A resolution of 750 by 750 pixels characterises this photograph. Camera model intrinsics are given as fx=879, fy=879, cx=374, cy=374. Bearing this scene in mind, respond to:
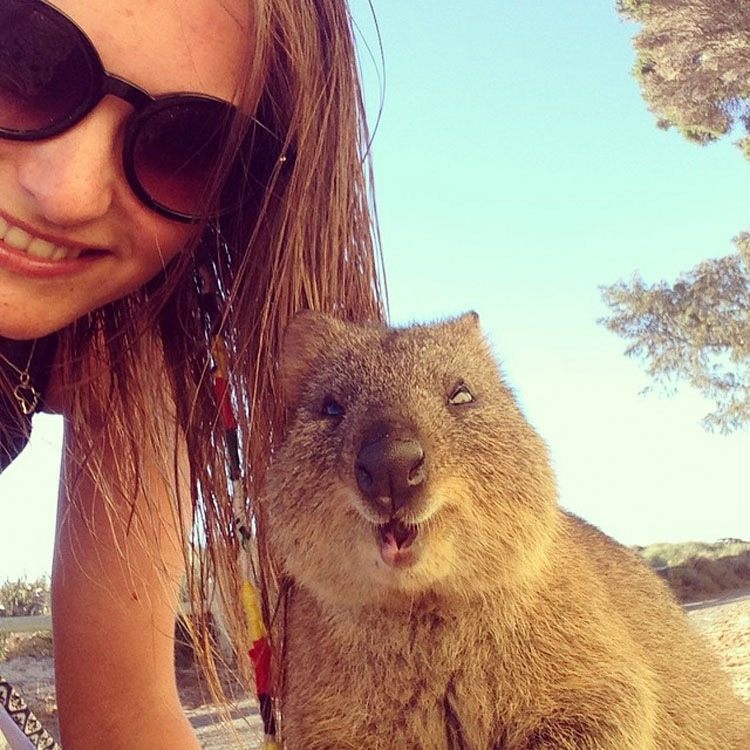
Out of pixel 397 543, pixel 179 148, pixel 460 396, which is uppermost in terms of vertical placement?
pixel 179 148

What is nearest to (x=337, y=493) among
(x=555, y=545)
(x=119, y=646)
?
(x=555, y=545)

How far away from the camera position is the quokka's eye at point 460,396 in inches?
70.1

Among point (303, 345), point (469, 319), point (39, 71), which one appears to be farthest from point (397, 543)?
point (39, 71)

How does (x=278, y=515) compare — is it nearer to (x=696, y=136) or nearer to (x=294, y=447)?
(x=294, y=447)

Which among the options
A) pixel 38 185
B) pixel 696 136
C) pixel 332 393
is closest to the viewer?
pixel 332 393

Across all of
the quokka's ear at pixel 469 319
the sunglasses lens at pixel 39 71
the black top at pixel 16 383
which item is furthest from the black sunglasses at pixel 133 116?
the black top at pixel 16 383

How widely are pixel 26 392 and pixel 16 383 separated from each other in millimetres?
48

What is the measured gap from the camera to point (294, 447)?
5.57 ft

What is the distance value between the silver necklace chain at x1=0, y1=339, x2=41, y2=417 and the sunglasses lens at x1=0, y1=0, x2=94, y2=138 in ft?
2.58

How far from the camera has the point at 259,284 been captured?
7.02 feet

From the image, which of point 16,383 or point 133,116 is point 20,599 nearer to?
point 16,383

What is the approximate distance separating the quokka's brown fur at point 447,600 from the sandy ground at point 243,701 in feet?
2.11

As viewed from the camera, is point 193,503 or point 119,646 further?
point 119,646

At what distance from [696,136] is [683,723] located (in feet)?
47.6
